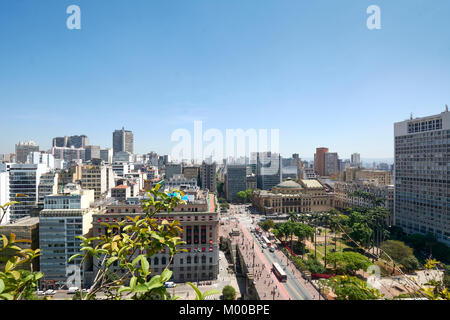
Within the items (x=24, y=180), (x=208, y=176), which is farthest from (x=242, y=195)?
(x=24, y=180)

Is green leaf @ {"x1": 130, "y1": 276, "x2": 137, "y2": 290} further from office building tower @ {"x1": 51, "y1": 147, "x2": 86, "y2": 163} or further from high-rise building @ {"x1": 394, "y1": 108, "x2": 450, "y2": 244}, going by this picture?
office building tower @ {"x1": 51, "y1": 147, "x2": 86, "y2": 163}

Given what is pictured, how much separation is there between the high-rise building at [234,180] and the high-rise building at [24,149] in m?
59.5

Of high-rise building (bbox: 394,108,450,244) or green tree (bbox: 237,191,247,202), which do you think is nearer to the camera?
high-rise building (bbox: 394,108,450,244)

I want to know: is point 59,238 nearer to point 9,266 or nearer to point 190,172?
point 9,266

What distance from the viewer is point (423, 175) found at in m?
35.7

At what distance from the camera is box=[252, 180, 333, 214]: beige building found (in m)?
56.8

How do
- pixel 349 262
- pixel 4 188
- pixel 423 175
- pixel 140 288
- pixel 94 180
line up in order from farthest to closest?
pixel 94 180 → pixel 4 188 → pixel 423 175 → pixel 349 262 → pixel 140 288

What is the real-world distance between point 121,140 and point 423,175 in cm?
11712

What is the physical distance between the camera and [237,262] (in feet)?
105

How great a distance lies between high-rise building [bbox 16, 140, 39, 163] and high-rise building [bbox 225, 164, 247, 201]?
59456 millimetres

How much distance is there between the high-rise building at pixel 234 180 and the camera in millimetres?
70875

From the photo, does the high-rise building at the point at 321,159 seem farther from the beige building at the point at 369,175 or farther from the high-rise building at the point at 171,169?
the high-rise building at the point at 171,169

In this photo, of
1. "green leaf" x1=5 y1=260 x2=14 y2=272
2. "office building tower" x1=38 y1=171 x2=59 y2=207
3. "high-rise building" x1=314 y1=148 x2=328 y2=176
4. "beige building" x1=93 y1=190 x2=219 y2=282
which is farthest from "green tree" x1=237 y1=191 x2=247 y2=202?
"green leaf" x1=5 y1=260 x2=14 y2=272
